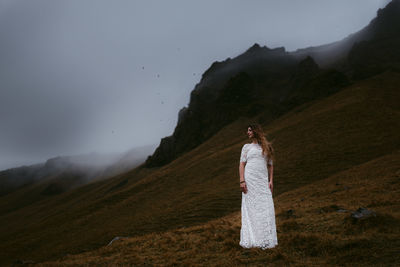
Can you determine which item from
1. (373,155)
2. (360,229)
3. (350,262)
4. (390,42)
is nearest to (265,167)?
(350,262)

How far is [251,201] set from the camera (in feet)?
28.2

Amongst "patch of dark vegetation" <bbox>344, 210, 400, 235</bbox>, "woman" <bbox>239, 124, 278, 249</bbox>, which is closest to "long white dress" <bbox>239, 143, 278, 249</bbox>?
"woman" <bbox>239, 124, 278, 249</bbox>

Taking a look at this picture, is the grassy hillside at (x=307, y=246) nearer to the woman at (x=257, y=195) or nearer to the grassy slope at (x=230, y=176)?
the woman at (x=257, y=195)

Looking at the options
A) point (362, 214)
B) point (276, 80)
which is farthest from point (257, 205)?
point (276, 80)

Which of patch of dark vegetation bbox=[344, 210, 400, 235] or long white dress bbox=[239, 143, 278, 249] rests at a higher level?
long white dress bbox=[239, 143, 278, 249]

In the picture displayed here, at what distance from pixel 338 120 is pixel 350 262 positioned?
42.9m

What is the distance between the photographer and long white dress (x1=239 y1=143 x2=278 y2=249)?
830 centimetres

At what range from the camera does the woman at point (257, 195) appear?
8.30 m

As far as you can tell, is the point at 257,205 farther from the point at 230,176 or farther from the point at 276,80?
the point at 276,80

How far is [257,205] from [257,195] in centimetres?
31

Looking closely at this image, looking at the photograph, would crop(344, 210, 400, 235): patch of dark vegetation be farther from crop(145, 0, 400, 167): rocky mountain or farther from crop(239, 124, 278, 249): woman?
crop(145, 0, 400, 167): rocky mountain

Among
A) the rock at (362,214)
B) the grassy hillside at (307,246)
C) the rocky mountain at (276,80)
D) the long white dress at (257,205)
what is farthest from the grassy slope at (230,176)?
the long white dress at (257,205)

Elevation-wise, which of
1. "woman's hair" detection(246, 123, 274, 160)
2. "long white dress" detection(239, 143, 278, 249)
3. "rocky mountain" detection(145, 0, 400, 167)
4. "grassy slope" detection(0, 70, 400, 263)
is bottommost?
"grassy slope" detection(0, 70, 400, 263)

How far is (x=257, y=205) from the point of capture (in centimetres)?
846
